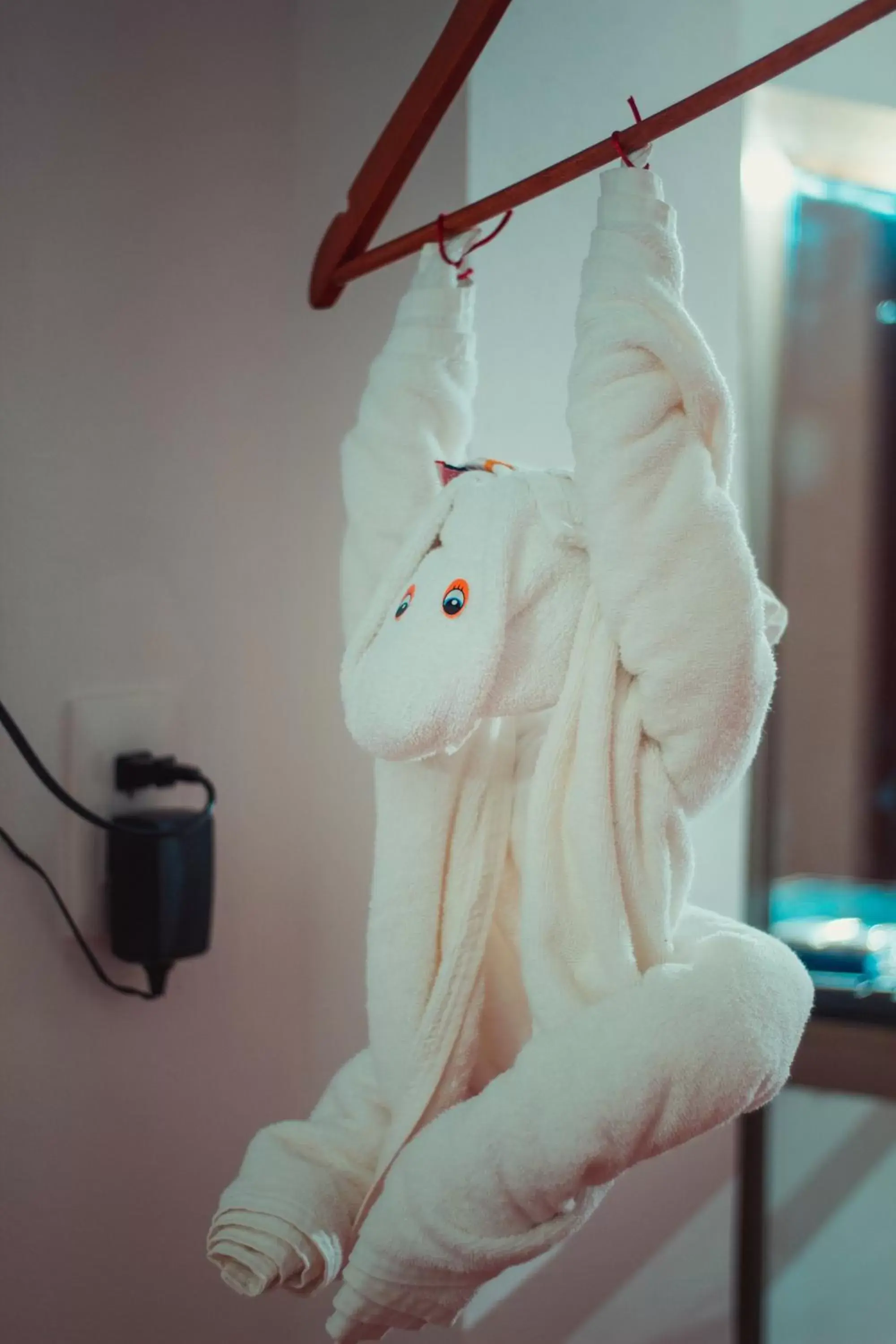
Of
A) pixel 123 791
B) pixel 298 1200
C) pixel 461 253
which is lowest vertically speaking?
pixel 298 1200

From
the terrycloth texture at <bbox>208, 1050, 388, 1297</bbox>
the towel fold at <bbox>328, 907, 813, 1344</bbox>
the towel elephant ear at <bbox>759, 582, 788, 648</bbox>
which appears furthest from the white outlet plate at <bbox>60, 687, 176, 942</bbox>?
the towel elephant ear at <bbox>759, 582, 788, 648</bbox>

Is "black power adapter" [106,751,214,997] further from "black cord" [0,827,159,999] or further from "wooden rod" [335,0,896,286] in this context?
"wooden rod" [335,0,896,286]

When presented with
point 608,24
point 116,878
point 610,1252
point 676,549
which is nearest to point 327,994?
point 116,878

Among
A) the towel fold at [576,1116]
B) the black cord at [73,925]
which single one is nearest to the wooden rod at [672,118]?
the towel fold at [576,1116]

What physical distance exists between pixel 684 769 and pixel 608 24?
760 mm

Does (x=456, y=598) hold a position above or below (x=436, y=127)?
below

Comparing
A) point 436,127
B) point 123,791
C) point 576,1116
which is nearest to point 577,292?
point 436,127

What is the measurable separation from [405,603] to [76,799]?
406 mm

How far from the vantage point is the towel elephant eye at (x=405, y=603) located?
63cm

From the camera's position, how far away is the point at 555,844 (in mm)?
587

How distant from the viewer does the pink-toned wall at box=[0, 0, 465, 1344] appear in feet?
2.88

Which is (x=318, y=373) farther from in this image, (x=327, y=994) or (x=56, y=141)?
(x=327, y=994)

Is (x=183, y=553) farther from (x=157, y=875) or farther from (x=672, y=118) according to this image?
(x=672, y=118)

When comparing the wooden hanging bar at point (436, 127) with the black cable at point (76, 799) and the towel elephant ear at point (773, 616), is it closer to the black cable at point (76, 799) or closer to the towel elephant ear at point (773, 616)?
the towel elephant ear at point (773, 616)
